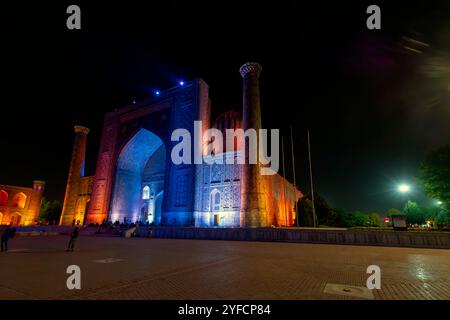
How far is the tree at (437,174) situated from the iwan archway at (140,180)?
25680 millimetres

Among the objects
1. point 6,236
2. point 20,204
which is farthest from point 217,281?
point 20,204

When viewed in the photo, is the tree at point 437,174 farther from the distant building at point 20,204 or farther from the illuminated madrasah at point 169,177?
the distant building at point 20,204

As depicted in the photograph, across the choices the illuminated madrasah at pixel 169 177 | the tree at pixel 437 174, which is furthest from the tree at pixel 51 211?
the tree at pixel 437 174

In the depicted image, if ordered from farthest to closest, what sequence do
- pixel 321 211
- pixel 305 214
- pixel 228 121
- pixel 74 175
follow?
pixel 74 175 → pixel 321 211 → pixel 228 121 → pixel 305 214

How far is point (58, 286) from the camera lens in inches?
147

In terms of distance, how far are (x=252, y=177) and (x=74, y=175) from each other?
2553 centimetres

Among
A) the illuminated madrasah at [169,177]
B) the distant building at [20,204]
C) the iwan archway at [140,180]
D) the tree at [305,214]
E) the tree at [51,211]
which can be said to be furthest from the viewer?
the tree at [51,211]

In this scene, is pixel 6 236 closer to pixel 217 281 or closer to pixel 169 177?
pixel 217 281

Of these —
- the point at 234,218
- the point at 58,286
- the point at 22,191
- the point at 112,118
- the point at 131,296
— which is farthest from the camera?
the point at 22,191

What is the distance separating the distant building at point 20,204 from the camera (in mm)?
38969

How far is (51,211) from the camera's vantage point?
1804 inches
